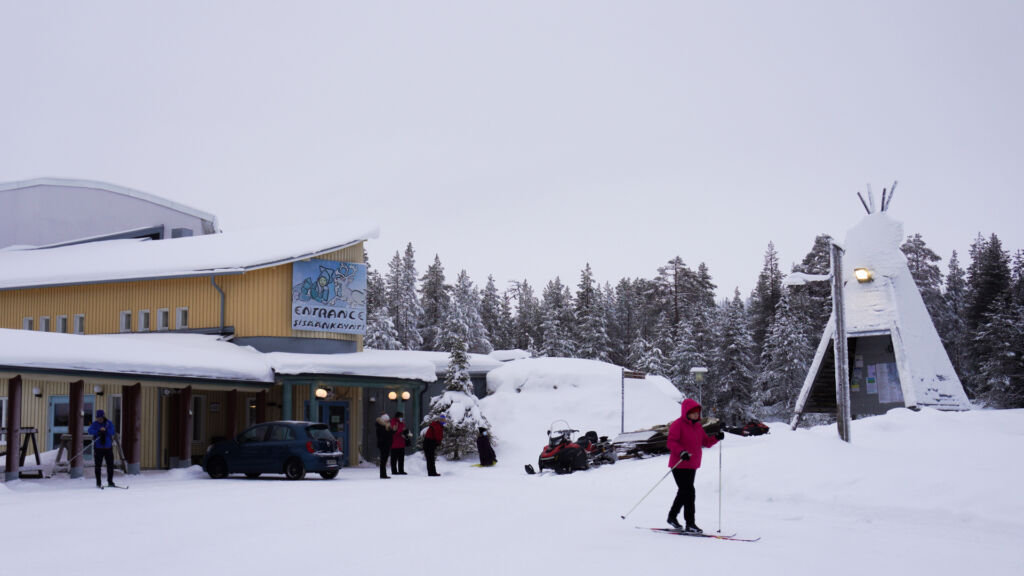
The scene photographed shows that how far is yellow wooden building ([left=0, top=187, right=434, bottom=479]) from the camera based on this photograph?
23922 mm

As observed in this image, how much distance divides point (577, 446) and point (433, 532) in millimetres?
11111

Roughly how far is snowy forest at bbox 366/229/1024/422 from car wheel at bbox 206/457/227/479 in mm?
15564

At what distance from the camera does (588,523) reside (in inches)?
441

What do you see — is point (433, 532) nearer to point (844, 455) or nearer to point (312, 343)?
point (844, 455)

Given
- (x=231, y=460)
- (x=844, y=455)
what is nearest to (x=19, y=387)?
(x=231, y=460)

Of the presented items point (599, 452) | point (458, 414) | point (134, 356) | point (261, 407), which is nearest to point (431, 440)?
point (599, 452)

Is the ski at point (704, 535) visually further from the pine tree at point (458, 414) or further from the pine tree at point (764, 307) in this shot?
the pine tree at point (764, 307)

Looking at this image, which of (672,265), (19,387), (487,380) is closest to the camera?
(19,387)

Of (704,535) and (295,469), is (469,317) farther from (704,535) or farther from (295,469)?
(704,535)

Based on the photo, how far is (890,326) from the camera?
22531 millimetres

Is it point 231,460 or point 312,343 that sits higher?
point 312,343

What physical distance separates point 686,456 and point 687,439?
0.30 metres

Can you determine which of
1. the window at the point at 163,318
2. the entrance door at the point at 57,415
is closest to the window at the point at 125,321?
the window at the point at 163,318

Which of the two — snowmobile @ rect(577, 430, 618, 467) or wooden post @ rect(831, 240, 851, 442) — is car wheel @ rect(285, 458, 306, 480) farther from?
wooden post @ rect(831, 240, 851, 442)
